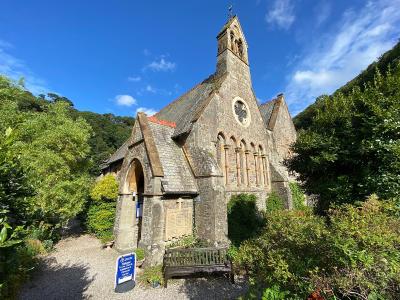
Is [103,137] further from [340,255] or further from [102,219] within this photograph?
[340,255]

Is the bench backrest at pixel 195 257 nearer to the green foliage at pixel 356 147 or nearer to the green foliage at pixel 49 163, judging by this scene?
the green foliage at pixel 356 147

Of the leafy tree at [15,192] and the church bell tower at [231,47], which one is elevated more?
the church bell tower at [231,47]

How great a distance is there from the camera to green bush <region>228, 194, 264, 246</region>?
13.2m

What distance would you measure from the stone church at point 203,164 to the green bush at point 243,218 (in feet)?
2.17

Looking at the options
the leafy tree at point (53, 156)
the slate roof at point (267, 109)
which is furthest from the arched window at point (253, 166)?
the leafy tree at point (53, 156)

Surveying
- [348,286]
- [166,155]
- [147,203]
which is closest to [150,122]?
[166,155]

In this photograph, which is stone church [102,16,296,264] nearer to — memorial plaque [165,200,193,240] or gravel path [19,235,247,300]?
memorial plaque [165,200,193,240]

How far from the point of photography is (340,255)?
13.2ft

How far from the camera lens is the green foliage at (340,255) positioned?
351 cm

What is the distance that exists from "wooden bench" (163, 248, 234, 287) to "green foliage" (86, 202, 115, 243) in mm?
8886

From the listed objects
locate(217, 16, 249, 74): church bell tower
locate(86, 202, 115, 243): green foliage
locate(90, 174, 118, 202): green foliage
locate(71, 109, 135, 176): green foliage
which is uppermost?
locate(71, 109, 135, 176): green foliage

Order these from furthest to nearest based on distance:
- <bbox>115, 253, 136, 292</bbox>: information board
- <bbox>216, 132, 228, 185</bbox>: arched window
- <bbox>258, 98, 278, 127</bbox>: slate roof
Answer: <bbox>258, 98, 278, 127</bbox>: slate roof
<bbox>216, 132, 228, 185</bbox>: arched window
<bbox>115, 253, 136, 292</bbox>: information board

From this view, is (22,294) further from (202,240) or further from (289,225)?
(289,225)

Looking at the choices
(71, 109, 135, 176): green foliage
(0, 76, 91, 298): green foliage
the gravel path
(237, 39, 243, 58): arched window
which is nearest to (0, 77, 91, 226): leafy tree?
(0, 76, 91, 298): green foliage
